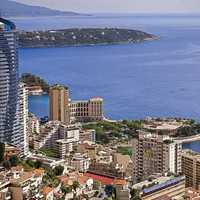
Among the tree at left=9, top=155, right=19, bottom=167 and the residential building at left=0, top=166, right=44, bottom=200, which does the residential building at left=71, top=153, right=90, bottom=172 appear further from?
the residential building at left=0, top=166, right=44, bottom=200

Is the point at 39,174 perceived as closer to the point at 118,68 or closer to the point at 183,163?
the point at 183,163

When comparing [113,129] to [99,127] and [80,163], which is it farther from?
[80,163]

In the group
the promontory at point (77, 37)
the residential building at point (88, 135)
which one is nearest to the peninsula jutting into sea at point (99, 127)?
the residential building at point (88, 135)

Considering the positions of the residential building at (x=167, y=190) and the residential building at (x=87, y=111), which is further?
the residential building at (x=87, y=111)

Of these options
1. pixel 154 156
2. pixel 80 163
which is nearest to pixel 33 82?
pixel 80 163

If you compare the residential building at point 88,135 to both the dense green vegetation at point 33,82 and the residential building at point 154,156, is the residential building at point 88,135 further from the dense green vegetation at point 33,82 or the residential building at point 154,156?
the dense green vegetation at point 33,82

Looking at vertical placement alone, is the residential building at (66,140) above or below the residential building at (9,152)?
below
